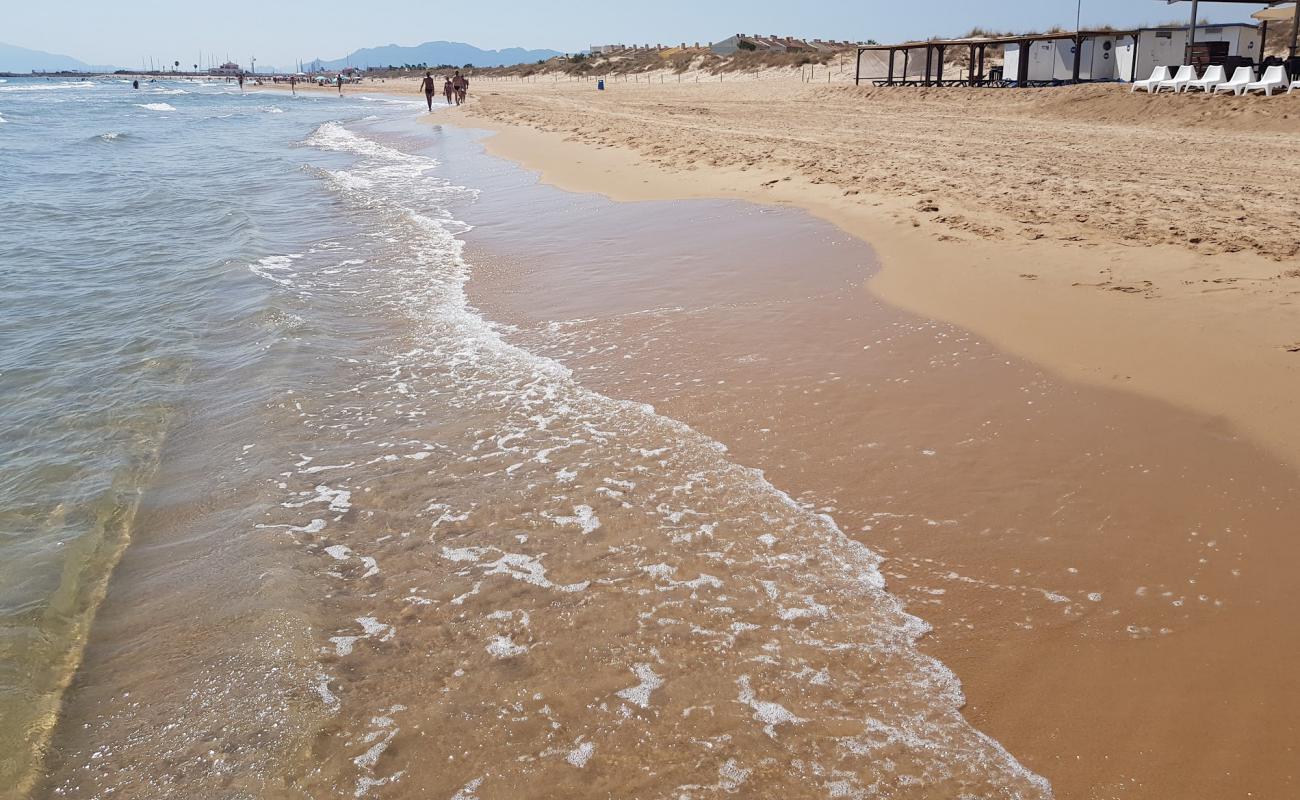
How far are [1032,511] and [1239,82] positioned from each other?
2262 cm

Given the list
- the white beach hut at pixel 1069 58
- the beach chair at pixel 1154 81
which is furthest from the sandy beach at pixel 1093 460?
the white beach hut at pixel 1069 58

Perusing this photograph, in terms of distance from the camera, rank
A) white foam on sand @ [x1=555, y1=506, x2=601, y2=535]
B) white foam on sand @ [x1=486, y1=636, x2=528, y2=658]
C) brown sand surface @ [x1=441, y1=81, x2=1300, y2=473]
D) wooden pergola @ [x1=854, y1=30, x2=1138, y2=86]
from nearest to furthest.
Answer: white foam on sand @ [x1=486, y1=636, x2=528, y2=658]
white foam on sand @ [x1=555, y1=506, x2=601, y2=535]
brown sand surface @ [x1=441, y1=81, x2=1300, y2=473]
wooden pergola @ [x1=854, y1=30, x2=1138, y2=86]

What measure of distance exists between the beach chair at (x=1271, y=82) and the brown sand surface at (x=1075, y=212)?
1245mm

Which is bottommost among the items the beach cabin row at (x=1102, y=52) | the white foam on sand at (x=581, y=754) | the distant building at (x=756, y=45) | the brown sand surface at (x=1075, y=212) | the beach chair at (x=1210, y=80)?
the white foam on sand at (x=581, y=754)

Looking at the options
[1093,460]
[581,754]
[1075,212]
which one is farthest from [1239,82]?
[581,754]

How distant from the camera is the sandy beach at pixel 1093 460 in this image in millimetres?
2479

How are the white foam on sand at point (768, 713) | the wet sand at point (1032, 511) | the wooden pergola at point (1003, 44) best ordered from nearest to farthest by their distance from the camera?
1. the wet sand at point (1032, 511)
2. the white foam on sand at point (768, 713)
3. the wooden pergola at point (1003, 44)

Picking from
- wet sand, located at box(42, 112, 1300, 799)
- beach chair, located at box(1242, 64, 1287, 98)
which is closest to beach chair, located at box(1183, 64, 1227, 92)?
beach chair, located at box(1242, 64, 1287, 98)

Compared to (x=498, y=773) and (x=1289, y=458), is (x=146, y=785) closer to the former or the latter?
(x=498, y=773)

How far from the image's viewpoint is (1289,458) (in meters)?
3.77

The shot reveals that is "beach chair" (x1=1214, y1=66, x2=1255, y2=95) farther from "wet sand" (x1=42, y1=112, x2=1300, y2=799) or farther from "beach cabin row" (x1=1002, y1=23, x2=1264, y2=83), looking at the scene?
"wet sand" (x1=42, y1=112, x2=1300, y2=799)

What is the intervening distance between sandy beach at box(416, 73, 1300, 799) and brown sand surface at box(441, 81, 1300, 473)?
0.12 feet

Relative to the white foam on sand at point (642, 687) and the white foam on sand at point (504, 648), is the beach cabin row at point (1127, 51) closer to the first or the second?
the white foam on sand at point (642, 687)

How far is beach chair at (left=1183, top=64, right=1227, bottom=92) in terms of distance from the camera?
20859mm
